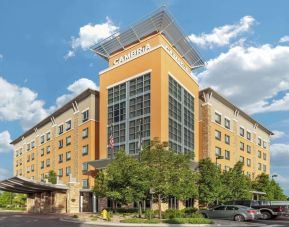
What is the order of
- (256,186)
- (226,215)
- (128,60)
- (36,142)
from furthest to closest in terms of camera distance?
(36,142), (256,186), (128,60), (226,215)

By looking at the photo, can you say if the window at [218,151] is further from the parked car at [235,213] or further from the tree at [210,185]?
the parked car at [235,213]

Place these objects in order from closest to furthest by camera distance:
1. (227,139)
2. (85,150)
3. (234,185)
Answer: (234,185)
(85,150)
(227,139)

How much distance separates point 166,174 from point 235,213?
22.8 ft

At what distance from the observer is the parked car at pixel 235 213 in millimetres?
37500

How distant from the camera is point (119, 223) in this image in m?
33.6

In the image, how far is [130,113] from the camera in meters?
58.9

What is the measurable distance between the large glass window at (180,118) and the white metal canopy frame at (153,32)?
267 inches

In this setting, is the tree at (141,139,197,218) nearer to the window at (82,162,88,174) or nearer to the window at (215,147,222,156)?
the window at (82,162,88,174)

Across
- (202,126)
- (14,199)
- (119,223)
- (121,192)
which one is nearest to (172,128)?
(202,126)

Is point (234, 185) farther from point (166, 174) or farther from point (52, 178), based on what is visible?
point (52, 178)

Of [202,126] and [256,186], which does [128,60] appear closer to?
[202,126]

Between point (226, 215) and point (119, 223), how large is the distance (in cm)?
1044

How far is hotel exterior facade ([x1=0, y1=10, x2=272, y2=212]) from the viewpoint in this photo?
56.1 m

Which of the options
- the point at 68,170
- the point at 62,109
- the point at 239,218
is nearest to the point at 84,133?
the point at 68,170
